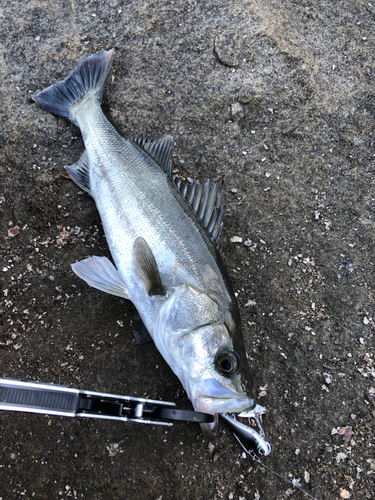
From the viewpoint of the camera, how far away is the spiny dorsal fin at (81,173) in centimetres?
276

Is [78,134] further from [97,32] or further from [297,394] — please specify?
[297,394]

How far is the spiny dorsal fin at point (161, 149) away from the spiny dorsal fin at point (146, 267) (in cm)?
72

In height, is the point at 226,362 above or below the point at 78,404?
above

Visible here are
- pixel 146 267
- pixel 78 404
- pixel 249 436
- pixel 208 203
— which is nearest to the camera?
pixel 78 404

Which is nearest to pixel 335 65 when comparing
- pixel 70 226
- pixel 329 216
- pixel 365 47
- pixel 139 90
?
pixel 365 47

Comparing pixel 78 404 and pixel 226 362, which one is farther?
pixel 226 362

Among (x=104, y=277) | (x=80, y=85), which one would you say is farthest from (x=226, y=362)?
(x=80, y=85)

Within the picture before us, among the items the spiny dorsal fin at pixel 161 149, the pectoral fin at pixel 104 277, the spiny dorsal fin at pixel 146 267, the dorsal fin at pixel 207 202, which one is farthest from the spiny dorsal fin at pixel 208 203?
the pectoral fin at pixel 104 277

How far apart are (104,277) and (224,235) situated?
1059mm

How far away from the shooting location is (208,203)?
2.43m

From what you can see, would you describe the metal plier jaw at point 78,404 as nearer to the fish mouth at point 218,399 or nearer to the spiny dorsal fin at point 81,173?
the fish mouth at point 218,399

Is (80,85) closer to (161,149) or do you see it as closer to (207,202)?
(161,149)

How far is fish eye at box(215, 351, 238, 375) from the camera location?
1.90 m

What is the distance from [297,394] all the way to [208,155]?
2.06 metres
